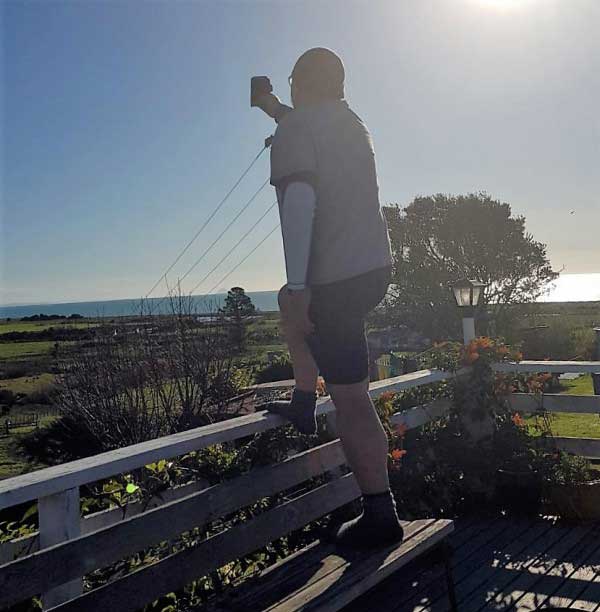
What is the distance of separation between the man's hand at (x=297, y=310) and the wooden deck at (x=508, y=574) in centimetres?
112

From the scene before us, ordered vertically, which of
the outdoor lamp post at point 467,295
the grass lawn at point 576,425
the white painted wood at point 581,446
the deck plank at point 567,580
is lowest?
the grass lawn at point 576,425

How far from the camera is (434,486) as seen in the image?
336cm

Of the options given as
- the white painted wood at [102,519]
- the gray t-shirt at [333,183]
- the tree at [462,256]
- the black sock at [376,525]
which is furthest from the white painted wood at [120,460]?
the tree at [462,256]

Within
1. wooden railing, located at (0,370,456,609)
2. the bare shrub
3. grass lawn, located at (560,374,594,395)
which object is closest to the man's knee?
wooden railing, located at (0,370,456,609)

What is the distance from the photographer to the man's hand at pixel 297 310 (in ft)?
6.05

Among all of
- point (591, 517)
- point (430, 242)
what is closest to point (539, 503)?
point (591, 517)

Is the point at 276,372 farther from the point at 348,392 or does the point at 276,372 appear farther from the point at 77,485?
the point at 77,485

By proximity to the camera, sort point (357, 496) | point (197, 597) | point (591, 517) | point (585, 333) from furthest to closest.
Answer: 1. point (585, 333)
2. point (591, 517)
3. point (357, 496)
4. point (197, 597)

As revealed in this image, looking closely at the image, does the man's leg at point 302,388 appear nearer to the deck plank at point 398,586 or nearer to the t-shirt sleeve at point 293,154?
the t-shirt sleeve at point 293,154

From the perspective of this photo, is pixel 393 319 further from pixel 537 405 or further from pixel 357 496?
pixel 357 496

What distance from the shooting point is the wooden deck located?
2.37 metres

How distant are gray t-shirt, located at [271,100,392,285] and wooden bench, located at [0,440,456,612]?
683mm

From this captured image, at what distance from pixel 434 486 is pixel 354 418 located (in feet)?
5.25

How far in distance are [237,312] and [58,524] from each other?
32.3ft
